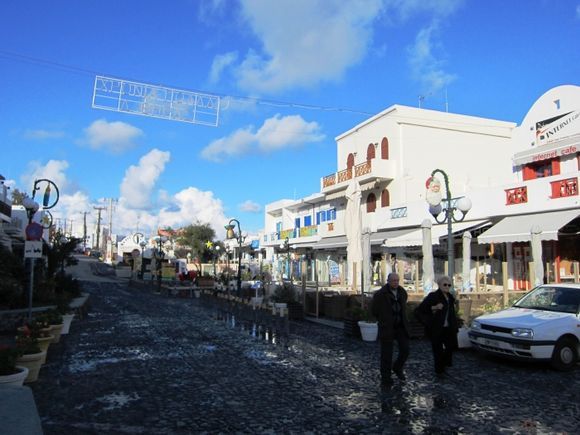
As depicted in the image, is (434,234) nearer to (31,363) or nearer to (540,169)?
(540,169)

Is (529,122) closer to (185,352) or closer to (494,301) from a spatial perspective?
(494,301)

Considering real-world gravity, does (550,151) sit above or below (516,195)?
above

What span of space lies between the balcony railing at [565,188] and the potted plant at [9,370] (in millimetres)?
17753

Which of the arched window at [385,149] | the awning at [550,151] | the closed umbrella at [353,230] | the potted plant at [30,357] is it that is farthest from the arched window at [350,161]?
the potted plant at [30,357]

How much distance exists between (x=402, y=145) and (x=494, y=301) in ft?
60.9

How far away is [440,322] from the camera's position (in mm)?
8367

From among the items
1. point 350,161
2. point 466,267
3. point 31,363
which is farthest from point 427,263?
point 350,161

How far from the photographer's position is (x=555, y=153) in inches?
832

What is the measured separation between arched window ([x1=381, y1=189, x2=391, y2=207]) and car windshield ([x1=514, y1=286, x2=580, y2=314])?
2165 centimetres

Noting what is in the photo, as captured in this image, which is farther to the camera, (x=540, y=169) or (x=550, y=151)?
(x=540, y=169)

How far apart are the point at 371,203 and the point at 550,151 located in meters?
14.1

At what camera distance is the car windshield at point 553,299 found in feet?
31.9

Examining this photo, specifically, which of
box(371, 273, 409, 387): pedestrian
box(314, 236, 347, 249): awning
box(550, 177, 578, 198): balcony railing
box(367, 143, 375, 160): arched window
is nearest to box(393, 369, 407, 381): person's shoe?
box(371, 273, 409, 387): pedestrian

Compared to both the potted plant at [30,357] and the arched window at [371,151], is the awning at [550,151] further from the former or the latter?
the potted plant at [30,357]
